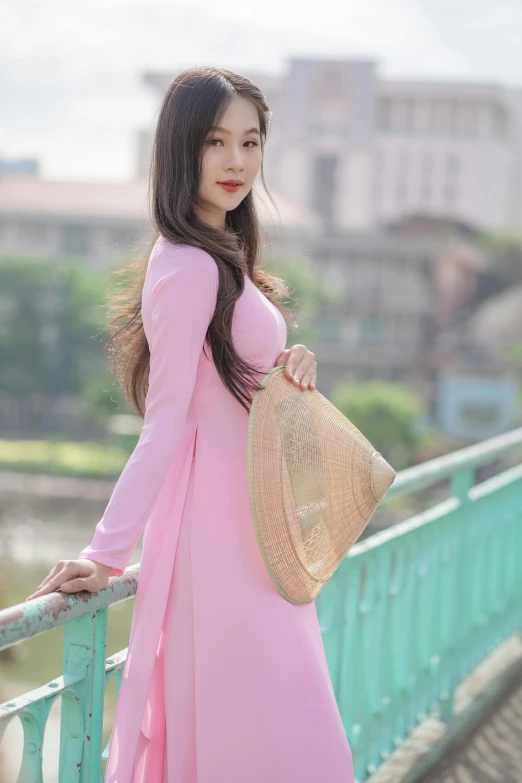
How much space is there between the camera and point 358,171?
52.5 metres

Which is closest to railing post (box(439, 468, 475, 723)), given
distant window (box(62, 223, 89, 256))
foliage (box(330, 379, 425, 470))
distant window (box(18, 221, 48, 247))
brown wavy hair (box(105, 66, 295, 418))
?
brown wavy hair (box(105, 66, 295, 418))

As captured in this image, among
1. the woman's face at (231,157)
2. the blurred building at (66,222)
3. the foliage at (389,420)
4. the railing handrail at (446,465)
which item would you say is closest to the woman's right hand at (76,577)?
the woman's face at (231,157)

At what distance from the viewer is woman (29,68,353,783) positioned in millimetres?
1299

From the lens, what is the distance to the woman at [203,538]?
130 centimetres

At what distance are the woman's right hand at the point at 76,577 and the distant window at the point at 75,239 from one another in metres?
39.5

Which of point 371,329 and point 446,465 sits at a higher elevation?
point 446,465

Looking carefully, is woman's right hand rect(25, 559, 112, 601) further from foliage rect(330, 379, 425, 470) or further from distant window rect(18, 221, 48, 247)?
distant window rect(18, 221, 48, 247)

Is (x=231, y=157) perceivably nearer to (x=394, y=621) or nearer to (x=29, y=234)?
(x=394, y=621)

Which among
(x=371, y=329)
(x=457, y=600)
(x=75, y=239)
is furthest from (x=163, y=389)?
(x=75, y=239)

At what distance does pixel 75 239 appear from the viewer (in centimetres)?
4022

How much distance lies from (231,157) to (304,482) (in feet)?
1.42

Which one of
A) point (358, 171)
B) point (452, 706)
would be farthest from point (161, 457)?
point (358, 171)

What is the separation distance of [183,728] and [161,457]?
34 cm

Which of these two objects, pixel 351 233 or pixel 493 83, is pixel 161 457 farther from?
pixel 493 83
